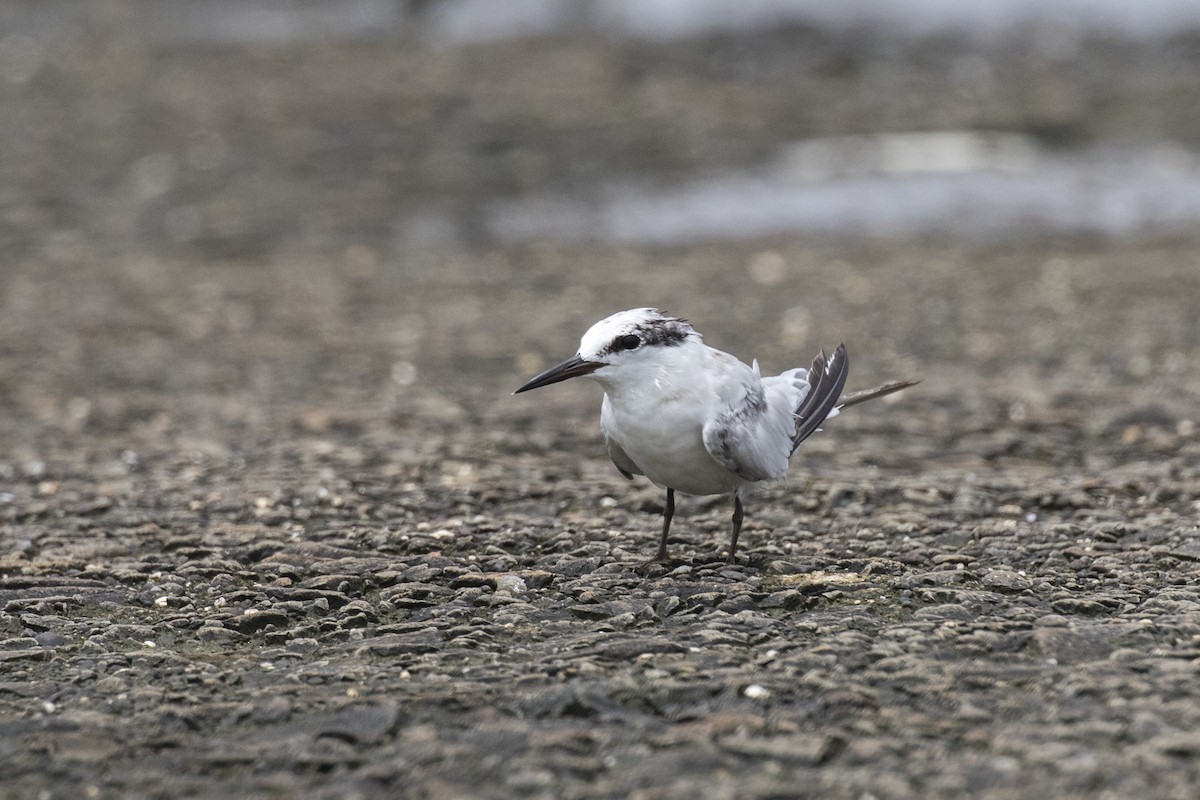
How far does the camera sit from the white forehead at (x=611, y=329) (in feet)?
14.0

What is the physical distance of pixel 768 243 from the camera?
37.6ft

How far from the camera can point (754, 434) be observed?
171 inches

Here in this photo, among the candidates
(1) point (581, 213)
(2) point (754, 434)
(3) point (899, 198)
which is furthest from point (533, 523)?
(3) point (899, 198)

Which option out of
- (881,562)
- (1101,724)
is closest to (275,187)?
(881,562)

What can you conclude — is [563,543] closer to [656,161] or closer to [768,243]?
[768,243]

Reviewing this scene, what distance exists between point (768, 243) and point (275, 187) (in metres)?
4.41

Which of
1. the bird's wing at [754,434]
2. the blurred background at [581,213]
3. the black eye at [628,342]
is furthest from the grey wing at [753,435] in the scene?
the blurred background at [581,213]

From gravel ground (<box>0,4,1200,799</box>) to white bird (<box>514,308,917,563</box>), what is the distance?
1.34ft

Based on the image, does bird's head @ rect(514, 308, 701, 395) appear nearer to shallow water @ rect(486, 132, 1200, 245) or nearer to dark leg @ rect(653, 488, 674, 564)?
dark leg @ rect(653, 488, 674, 564)

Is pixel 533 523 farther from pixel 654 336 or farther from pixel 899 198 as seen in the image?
pixel 899 198

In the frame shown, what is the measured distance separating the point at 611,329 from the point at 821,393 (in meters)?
0.92

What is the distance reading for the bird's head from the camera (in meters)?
4.27

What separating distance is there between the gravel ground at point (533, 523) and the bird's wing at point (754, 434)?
0.41 meters

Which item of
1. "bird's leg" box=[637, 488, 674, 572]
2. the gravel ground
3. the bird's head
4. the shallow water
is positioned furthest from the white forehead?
the shallow water
